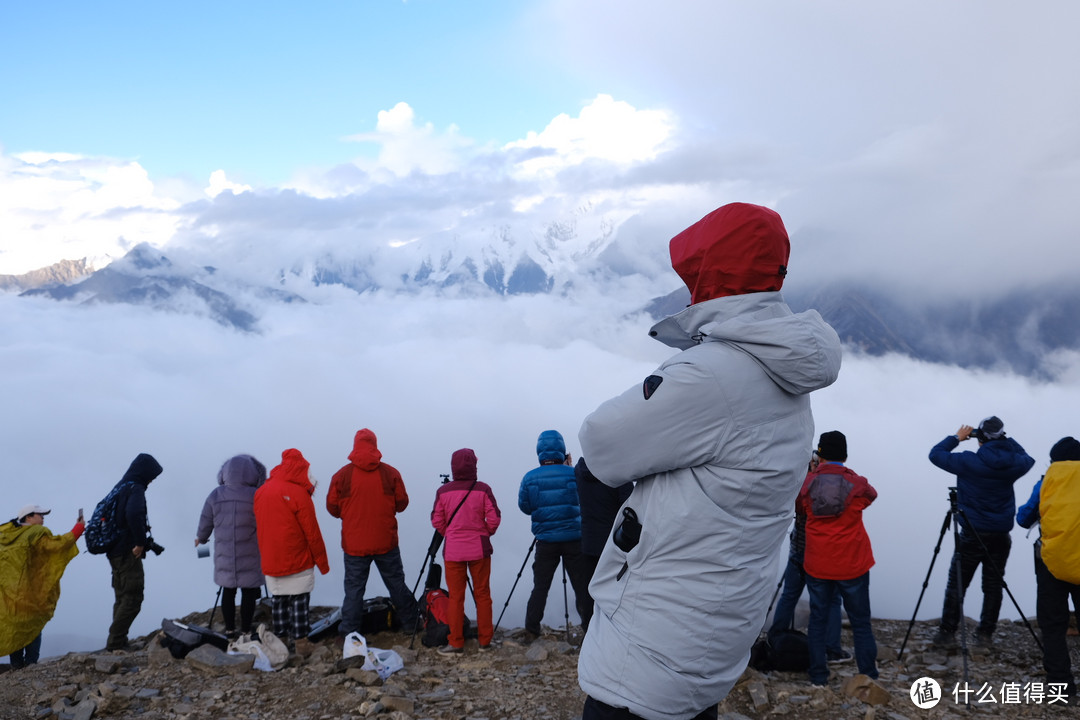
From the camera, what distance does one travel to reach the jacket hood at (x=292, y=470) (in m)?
7.87

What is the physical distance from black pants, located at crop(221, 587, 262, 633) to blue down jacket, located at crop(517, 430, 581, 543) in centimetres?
361

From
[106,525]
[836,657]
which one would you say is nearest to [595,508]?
[836,657]

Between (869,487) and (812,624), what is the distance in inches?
56.8

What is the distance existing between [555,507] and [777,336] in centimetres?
630

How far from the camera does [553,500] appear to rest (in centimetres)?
812

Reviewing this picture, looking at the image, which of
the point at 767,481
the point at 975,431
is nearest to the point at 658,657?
the point at 767,481

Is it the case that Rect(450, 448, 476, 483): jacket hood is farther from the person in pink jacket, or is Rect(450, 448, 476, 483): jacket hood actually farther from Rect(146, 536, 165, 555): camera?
Rect(146, 536, 165, 555): camera

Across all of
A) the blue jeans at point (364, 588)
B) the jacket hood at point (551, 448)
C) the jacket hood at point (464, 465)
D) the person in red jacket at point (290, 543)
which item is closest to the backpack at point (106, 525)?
the person in red jacket at point (290, 543)

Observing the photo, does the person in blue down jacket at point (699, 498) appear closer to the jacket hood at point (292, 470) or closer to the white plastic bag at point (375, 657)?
the white plastic bag at point (375, 657)

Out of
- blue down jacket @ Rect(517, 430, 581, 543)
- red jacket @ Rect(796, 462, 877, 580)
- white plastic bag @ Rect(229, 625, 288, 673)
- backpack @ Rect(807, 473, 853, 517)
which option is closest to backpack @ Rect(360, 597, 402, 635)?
white plastic bag @ Rect(229, 625, 288, 673)

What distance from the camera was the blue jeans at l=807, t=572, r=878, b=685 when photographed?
6.51m

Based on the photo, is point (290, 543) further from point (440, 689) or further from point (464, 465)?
point (440, 689)

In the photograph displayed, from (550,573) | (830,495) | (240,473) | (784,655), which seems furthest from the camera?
(550,573)

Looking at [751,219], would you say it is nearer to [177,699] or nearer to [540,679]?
[540,679]
